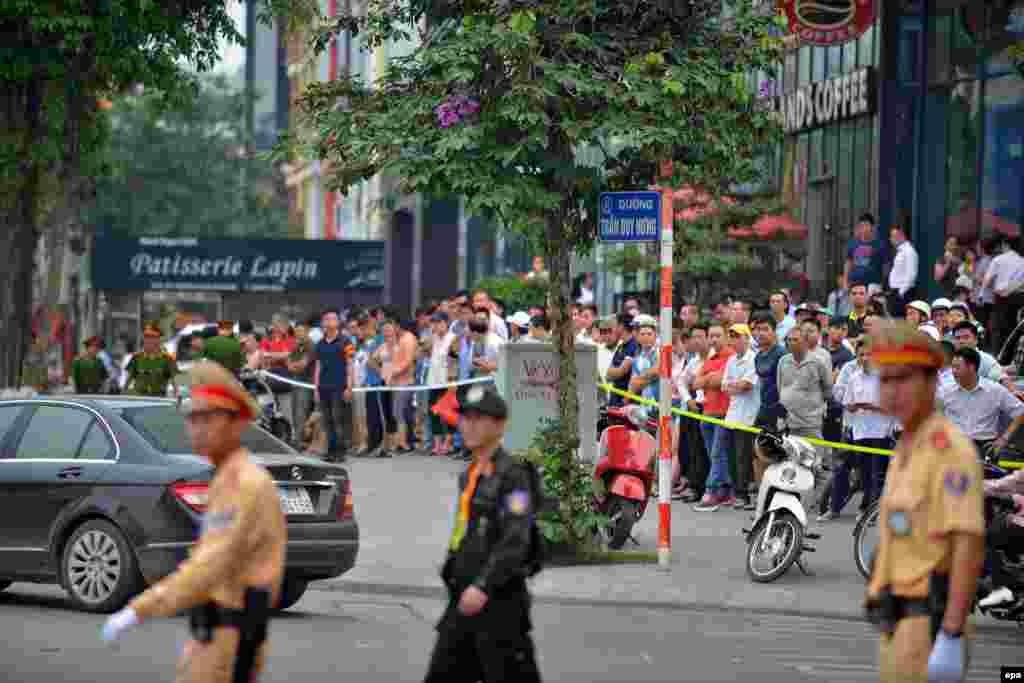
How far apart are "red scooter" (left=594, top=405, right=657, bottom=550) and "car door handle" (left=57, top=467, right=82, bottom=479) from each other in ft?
16.0

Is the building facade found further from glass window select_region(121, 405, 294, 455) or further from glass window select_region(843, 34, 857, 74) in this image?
glass window select_region(121, 405, 294, 455)

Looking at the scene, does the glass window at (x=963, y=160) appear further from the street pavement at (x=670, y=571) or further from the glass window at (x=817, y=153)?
the street pavement at (x=670, y=571)

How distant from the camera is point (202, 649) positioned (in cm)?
620

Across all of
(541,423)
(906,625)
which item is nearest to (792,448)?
(541,423)

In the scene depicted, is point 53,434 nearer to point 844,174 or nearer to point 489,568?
point 489,568

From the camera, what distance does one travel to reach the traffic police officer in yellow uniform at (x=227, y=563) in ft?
20.0

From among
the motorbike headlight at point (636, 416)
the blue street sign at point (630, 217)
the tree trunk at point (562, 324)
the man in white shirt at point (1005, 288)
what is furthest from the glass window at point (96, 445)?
the man in white shirt at point (1005, 288)

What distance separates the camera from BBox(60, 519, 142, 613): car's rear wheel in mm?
12156

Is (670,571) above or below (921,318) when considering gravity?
below

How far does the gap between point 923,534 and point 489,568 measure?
1708 millimetres

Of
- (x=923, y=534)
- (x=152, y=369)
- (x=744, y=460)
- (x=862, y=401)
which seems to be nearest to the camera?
(x=923, y=534)

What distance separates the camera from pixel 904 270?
23719 millimetres

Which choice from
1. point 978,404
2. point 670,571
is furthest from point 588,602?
point 978,404

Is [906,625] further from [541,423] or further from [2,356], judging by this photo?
[2,356]
